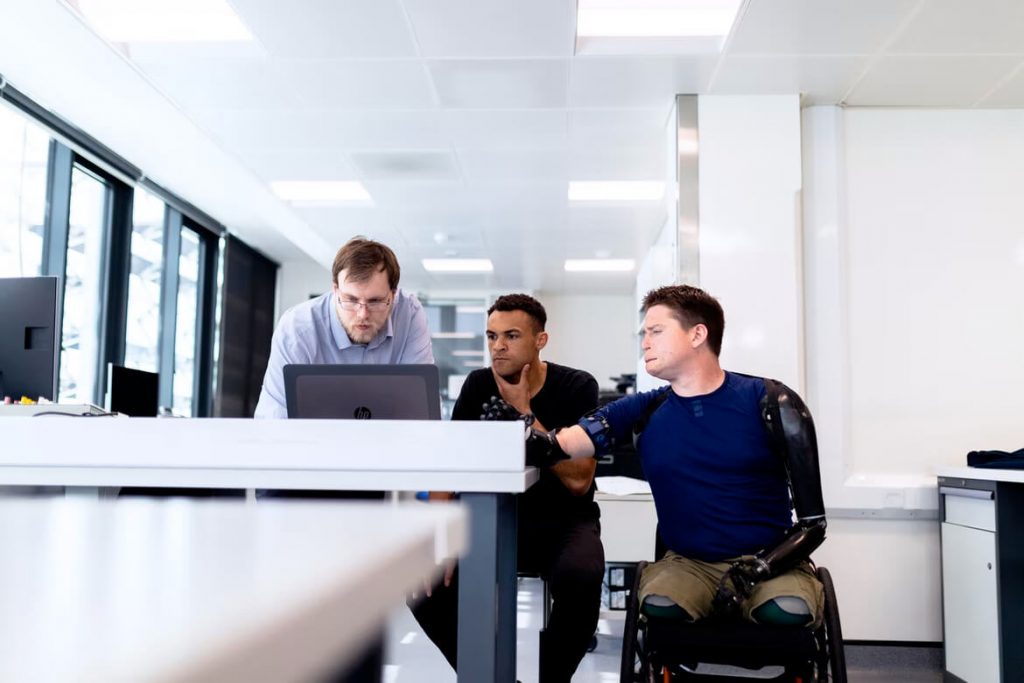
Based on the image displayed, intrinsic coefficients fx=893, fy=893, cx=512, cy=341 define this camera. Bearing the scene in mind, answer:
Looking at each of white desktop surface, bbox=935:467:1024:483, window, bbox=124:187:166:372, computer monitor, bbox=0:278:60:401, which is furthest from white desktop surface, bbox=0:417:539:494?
window, bbox=124:187:166:372

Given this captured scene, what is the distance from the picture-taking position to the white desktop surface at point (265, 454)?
1134 millimetres

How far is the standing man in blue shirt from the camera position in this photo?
231cm

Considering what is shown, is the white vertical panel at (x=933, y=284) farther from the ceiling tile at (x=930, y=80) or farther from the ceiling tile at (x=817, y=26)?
the ceiling tile at (x=817, y=26)

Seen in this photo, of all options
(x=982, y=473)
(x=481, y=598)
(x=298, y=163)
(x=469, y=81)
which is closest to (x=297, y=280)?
(x=298, y=163)

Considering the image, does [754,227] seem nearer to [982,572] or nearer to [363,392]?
[982,572]

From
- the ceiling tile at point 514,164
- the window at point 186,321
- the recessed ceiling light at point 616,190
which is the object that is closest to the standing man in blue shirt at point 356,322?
the ceiling tile at point 514,164

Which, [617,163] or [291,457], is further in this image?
[617,163]

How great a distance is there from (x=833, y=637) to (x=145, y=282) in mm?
5401

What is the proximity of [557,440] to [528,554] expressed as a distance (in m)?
0.57

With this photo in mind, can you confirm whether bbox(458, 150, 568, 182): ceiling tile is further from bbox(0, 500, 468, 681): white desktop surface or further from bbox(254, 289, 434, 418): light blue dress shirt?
bbox(0, 500, 468, 681): white desktop surface

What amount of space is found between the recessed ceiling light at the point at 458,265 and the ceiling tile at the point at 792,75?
12.7 ft

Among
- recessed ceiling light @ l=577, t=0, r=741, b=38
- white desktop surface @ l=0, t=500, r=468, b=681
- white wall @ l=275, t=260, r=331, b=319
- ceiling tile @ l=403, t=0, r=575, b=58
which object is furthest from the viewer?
white wall @ l=275, t=260, r=331, b=319

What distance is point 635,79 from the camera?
12.5 ft

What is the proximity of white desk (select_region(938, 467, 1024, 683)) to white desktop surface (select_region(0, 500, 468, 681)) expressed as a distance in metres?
3.06
